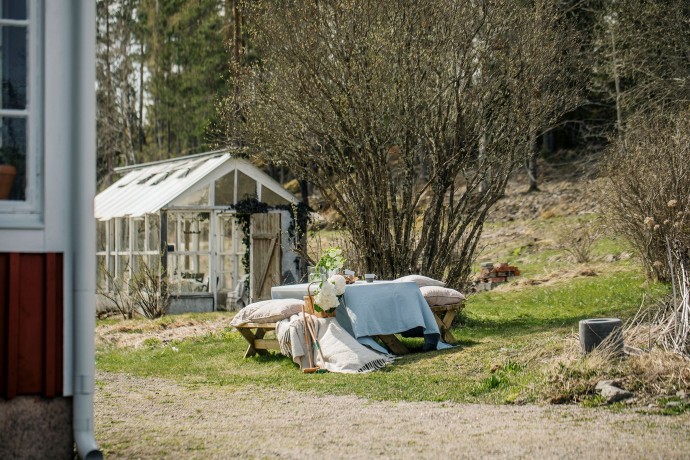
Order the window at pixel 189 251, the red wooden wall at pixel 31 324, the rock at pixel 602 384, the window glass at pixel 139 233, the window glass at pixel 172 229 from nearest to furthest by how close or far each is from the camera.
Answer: the red wooden wall at pixel 31 324 < the rock at pixel 602 384 < the window at pixel 189 251 < the window glass at pixel 172 229 < the window glass at pixel 139 233

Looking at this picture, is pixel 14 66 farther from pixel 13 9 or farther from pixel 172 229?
pixel 172 229

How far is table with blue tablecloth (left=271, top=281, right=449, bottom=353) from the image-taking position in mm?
11484

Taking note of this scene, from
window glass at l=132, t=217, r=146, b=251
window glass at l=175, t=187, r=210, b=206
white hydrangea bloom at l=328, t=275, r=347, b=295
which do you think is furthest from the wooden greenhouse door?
white hydrangea bloom at l=328, t=275, r=347, b=295

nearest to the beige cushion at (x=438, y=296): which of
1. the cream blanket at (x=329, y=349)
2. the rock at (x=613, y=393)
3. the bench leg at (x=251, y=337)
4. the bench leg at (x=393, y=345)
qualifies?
the bench leg at (x=393, y=345)

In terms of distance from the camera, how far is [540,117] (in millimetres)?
14406

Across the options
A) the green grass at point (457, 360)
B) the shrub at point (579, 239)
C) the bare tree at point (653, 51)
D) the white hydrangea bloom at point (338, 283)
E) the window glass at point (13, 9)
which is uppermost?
the bare tree at point (653, 51)

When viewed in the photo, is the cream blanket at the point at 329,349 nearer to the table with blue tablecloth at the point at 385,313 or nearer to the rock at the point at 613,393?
the table with blue tablecloth at the point at 385,313

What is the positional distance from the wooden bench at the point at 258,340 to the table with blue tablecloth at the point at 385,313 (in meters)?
0.84

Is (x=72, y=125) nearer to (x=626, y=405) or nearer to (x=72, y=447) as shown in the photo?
(x=72, y=447)

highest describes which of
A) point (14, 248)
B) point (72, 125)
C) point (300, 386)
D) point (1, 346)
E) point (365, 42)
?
point (365, 42)

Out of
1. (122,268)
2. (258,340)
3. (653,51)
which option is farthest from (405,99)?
(653,51)

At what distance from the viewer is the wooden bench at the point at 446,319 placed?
12.4 metres

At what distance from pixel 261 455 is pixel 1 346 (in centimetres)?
162

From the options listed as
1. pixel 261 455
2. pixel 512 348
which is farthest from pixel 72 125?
pixel 512 348
